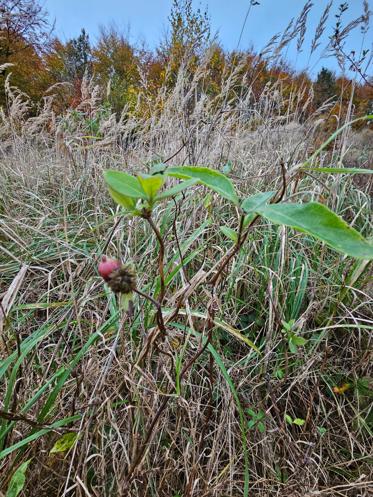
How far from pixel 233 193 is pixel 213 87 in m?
3.42

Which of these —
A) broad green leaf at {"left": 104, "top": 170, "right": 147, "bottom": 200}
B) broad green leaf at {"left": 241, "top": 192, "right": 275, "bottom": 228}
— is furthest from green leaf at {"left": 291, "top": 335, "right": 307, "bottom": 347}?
broad green leaf at {"left": 104, "top": 170, "right": 147, "bottom": 200}

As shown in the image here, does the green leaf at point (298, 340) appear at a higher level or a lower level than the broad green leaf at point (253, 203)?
lower

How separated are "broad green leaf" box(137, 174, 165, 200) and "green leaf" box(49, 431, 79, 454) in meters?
0.54

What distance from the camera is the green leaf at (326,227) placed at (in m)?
0.25

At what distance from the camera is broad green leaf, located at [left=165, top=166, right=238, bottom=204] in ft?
1.03

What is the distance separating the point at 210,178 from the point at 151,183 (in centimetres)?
7

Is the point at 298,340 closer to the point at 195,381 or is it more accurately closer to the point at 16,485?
the point at 195,381

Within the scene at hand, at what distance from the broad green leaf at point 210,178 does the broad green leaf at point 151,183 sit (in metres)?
0.04

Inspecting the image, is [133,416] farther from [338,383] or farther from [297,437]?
[338,383]

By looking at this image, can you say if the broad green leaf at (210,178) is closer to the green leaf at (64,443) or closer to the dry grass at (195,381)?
the dry grass at (195,381)

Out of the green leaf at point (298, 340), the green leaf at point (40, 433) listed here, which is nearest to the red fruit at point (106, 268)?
the green leaf at point (40, 433)

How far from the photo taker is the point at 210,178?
33 centimetres

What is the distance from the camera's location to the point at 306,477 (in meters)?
0.73

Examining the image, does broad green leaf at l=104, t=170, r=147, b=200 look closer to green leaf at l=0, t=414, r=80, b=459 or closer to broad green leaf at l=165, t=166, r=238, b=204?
broad green leaf at l=165, t=166, r=238, b=204
